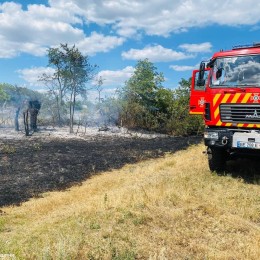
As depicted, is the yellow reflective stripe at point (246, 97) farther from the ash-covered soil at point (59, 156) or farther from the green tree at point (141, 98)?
the green tree at point (141, 98)

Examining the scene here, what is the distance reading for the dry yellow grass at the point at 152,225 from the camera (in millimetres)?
4223

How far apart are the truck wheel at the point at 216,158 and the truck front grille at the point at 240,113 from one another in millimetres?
975

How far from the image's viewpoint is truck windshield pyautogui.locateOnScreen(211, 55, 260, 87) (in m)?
7.69

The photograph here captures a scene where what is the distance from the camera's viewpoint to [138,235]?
475 centimetres

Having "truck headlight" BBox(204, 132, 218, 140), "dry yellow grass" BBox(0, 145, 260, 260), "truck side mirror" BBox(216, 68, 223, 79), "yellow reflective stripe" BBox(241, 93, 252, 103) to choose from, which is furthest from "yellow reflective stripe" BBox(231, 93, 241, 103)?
"dry yellow grass" BBox(0, 145, 260, 260)

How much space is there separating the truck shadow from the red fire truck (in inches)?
27.8

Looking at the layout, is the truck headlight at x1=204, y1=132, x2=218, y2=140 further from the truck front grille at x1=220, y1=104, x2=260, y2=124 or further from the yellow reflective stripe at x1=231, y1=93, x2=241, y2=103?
the yellow reflective stripe at x1=231, y1=93, x2=241, y2=103

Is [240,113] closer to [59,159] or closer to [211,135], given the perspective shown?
[211,135]

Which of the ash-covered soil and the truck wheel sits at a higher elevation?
the truck wheel

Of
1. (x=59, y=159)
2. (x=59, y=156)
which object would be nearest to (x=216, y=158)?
(x=59, y=159)

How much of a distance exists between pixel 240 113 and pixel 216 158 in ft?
5.04

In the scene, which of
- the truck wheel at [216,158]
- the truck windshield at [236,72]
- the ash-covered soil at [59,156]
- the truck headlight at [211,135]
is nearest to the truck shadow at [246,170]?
the truck wheel at [216,158]

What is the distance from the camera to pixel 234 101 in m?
7.62

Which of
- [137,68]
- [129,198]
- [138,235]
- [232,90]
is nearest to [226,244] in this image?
[138,235]
